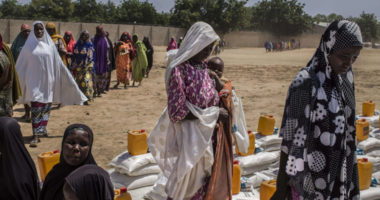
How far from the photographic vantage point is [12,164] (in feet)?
9.32

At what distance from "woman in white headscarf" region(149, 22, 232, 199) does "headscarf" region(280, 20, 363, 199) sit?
1.02 meters

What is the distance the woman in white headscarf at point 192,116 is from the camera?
3061 mm

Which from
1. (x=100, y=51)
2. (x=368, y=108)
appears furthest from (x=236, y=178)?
(x=100, y=51)

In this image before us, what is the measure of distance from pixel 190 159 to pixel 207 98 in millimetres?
488

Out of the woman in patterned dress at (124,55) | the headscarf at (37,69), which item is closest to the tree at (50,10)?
the woman in patterned dress at (124,55)

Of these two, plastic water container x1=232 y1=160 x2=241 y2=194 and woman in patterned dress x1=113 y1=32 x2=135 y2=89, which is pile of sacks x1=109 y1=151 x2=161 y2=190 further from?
woman in patterned dress x1=113 y1=32 x2=135 y2=89

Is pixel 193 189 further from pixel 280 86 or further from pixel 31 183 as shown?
pixel 280 86

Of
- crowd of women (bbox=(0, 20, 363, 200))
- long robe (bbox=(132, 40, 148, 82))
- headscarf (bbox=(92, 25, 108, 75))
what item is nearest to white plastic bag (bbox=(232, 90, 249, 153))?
crowd of women (bbox=(0, 20, 363, 200))

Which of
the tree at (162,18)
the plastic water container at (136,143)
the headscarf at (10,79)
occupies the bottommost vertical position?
the plastic water container at (136,143)

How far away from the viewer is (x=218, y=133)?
129 inches

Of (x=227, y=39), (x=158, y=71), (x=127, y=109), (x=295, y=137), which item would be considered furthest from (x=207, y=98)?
(x=227, y=39)

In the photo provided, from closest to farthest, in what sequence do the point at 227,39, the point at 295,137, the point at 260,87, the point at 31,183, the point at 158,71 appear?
the point at 295,137 → the point at 31,183 → the point at 260,87 → the point at 158,71 → the point at 227,39

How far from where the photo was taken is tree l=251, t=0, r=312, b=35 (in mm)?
56597

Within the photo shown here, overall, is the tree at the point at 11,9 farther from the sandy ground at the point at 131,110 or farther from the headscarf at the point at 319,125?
the headscarf at the point at 319,125
